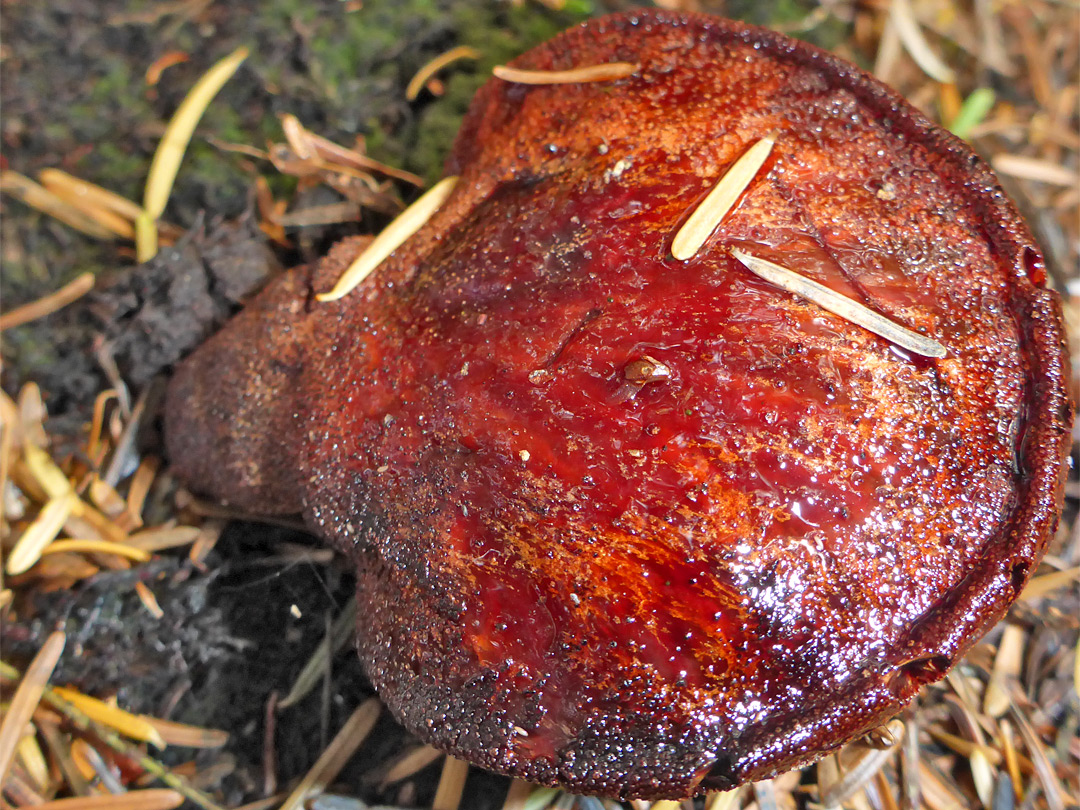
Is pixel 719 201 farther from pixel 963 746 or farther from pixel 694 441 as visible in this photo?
pixel 963 746

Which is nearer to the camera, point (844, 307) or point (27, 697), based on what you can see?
point (844, 307)

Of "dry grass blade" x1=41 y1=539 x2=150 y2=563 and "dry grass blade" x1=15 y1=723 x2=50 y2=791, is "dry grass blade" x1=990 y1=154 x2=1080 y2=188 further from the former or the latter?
"dry grass blade" x1=15 y1=723 x2=50 y2=791

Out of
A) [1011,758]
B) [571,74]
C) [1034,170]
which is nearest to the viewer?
[571,74]

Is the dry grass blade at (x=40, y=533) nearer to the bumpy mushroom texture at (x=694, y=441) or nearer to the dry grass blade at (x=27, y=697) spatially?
the dry grass blade at (x=27, y=697)

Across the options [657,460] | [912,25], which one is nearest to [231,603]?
[657,460]

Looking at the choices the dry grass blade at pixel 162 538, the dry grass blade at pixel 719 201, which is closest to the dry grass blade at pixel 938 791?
the dry grass blade at pixel 719 201

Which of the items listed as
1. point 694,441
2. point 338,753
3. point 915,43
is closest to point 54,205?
point 338,753
